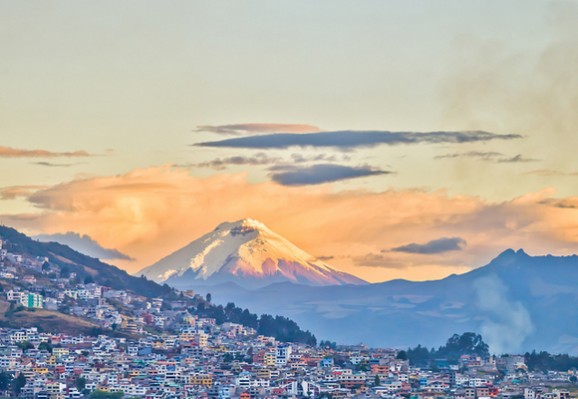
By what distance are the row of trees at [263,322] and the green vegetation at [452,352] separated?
9.27 m

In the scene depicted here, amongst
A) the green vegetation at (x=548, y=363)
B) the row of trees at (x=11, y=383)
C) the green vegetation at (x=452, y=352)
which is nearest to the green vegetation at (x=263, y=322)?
the green vegetation at (x=452, y=352)

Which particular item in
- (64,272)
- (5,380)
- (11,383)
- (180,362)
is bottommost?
(11,383)

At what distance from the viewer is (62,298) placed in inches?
6545

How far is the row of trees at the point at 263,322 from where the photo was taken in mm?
164250

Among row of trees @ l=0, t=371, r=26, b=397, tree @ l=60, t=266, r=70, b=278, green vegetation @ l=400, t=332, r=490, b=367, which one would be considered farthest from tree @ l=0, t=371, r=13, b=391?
tree @ l=60, t=266, r=70, b=278

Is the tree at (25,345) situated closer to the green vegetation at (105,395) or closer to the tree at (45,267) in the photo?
the green vegetation at (105,395)

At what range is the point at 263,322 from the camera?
170 meters

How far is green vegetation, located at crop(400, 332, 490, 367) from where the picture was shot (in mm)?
149375

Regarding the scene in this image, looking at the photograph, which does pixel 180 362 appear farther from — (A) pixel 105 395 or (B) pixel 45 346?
(A) pixel 105 395

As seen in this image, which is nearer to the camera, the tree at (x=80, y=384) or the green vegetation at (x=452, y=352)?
the tree at (x=80, y=384)

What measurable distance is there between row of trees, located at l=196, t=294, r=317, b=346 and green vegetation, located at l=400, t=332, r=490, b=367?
9.27m

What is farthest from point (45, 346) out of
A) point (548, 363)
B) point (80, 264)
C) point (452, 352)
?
point (80, 264)

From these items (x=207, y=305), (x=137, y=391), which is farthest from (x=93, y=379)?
(x=207, y=305)

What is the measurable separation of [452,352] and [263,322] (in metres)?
17.2
